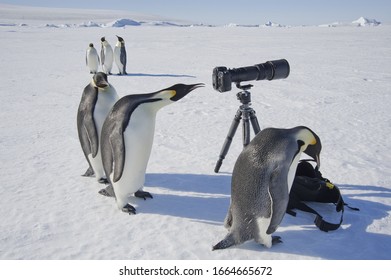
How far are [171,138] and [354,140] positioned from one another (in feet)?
6.32

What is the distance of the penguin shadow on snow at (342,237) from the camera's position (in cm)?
186

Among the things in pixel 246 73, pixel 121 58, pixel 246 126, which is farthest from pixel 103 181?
pixel 121 58

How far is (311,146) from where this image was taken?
197cm

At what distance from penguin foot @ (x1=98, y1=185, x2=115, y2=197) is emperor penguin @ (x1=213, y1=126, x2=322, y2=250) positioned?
913mm

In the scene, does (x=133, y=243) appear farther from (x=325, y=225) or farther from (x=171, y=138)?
(x=171, y=138)

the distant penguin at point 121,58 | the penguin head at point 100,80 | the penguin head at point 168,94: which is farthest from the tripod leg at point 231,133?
the distant penguin at point 121,58

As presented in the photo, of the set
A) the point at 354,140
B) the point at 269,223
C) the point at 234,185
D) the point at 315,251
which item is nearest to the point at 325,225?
the point at 315,251

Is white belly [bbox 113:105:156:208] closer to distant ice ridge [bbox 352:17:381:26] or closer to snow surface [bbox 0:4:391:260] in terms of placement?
snow surface [bbox 0:4:391:260]

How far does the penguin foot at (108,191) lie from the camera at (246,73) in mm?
985

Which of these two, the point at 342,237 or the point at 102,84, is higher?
the point at 102,84

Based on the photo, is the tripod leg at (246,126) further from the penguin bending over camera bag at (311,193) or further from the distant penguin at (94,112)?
the distant penguin at (94,112)

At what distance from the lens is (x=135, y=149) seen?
2.28m

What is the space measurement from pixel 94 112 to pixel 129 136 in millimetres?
485

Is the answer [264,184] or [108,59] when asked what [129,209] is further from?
[108,59]
